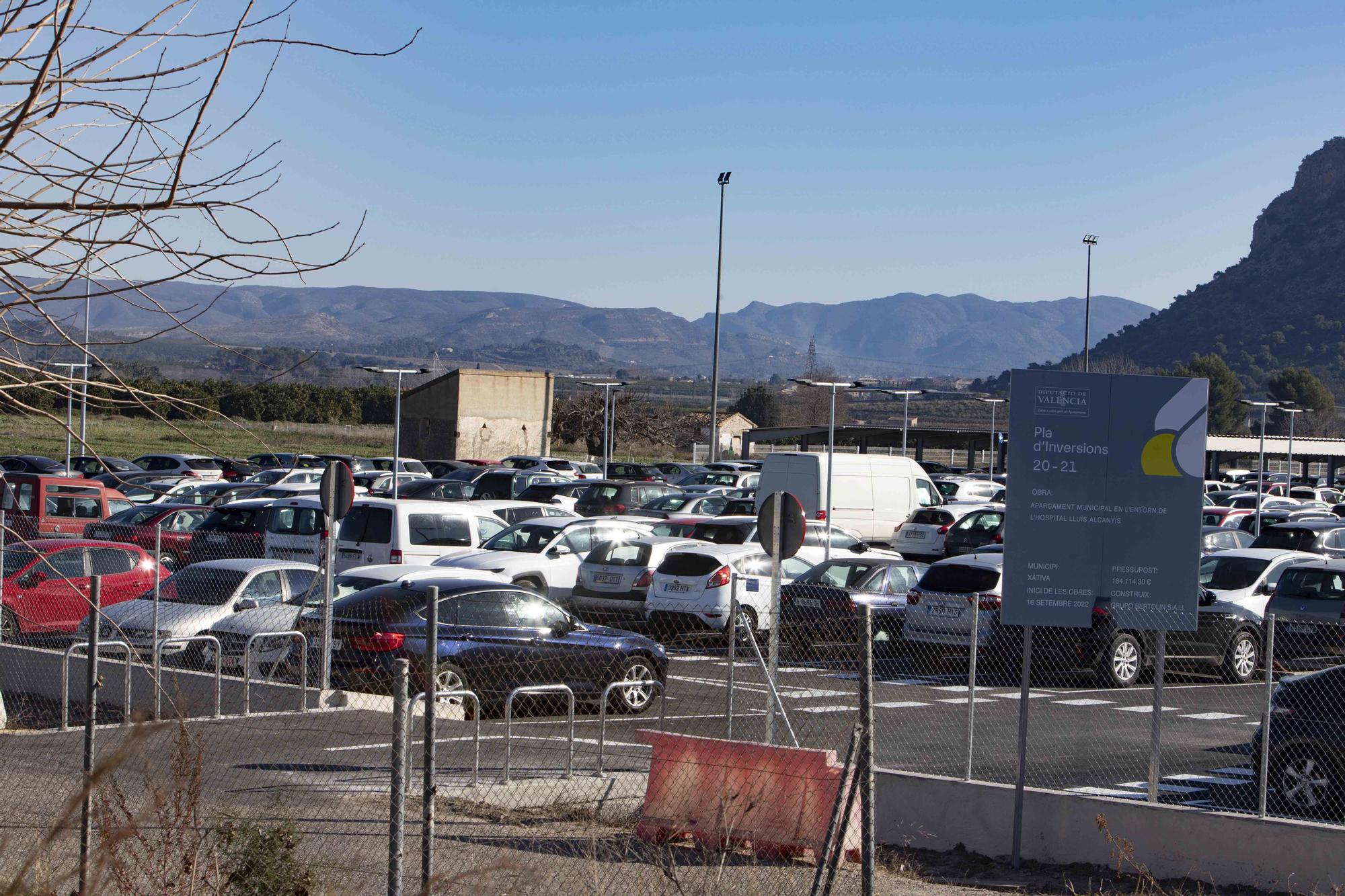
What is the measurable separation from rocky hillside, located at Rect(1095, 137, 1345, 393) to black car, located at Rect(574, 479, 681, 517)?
4931 inches

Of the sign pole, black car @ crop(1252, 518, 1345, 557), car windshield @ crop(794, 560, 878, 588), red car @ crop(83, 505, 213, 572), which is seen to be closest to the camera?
the sign pole

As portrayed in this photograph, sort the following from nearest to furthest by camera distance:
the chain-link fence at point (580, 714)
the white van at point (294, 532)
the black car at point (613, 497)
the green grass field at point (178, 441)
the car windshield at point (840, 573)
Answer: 1. the chain-link fence at point (580, 714)
2. the car windshield at point (840, 573)
3. the white van at point (294, 532)
4. the black car at point (613, 497)
5. the green grass field at point (178, 441)

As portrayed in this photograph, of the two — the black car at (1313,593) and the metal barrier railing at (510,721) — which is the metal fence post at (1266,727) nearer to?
the metal barrier railing at (510,721)

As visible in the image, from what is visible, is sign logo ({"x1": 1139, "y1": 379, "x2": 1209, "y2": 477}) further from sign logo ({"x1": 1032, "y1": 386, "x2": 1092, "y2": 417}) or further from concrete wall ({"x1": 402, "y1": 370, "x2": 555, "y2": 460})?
concrete wall ({"x1": 402, "y1": 370, "x2": 555, "y2": 460})

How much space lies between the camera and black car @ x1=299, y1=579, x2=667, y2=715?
1375 cm

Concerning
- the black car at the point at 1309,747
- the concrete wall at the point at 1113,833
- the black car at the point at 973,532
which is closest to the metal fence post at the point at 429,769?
the concrete wall at the point at 1113,833

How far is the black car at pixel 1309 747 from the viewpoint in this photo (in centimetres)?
1002

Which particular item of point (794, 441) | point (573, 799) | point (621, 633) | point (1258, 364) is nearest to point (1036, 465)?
point (573, 799)

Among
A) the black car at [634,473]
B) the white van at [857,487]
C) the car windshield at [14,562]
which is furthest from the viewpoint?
the black car at [634,473]

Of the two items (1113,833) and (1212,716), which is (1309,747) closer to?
(1113,833)

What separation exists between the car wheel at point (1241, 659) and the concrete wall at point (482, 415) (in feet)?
138

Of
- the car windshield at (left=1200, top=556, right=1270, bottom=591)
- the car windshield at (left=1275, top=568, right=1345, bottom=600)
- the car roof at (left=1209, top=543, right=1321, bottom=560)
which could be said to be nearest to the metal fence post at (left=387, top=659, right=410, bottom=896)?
the car windshield at (left=1275, top=568, right=1345, bottom=600)

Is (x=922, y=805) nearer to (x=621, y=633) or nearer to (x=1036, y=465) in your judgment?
(x=1036, y=465)

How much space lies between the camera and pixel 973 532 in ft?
104
